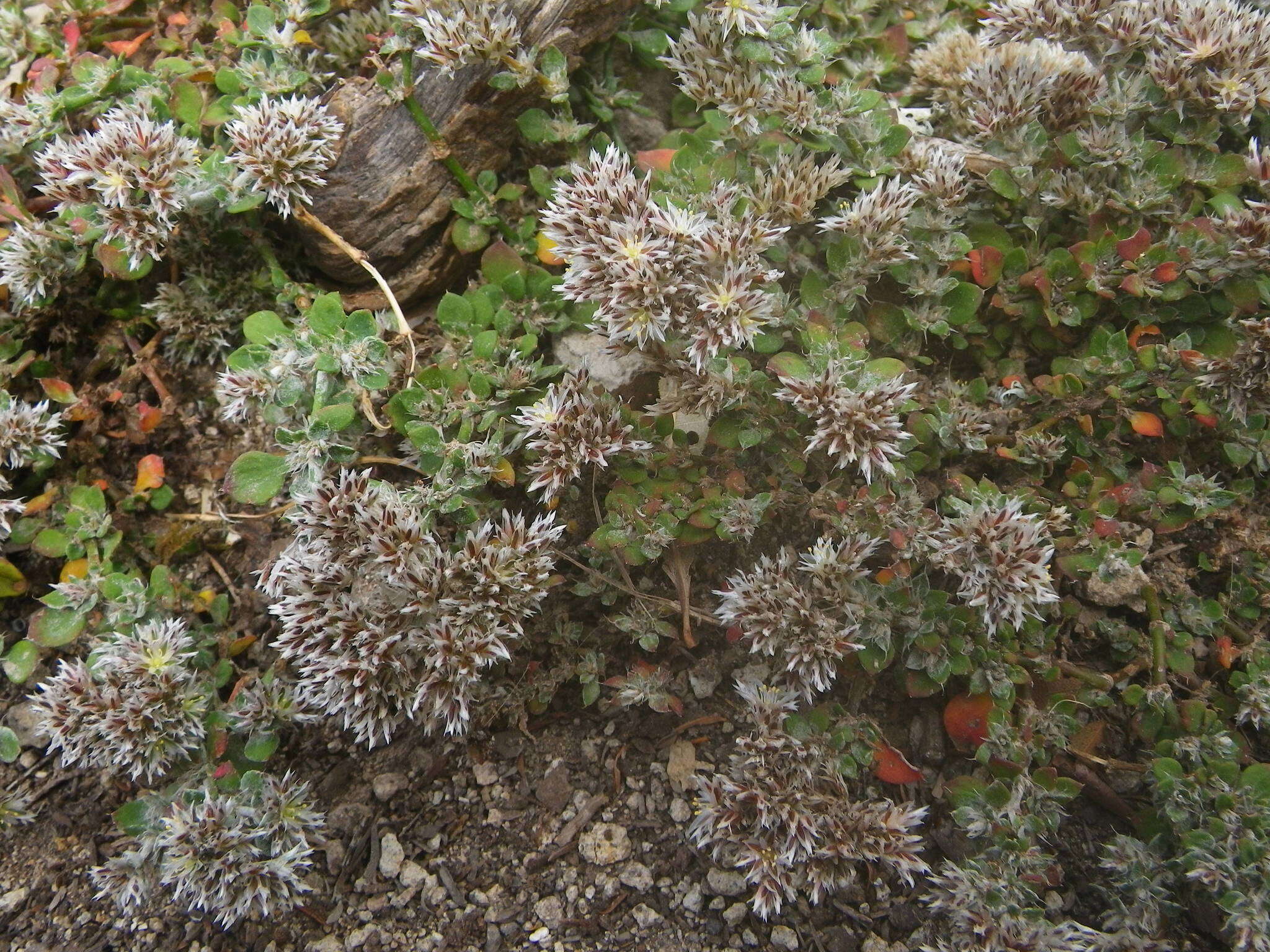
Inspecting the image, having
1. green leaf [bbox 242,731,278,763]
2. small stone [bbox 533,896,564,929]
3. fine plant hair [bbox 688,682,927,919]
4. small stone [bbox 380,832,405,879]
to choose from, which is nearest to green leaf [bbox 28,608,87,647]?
green leaf [bbox 242,731,278,763]

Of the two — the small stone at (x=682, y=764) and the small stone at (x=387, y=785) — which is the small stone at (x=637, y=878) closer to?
the small stone at (x=682, y=764)

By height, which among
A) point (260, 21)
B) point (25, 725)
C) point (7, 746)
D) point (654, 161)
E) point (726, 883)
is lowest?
point (25, 725)

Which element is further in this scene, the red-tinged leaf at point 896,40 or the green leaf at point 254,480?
the red-tinged leaf at point 896,40

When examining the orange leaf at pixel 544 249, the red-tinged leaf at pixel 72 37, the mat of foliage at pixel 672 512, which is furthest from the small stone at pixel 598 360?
the red-tinged leaf at pixel 72 37

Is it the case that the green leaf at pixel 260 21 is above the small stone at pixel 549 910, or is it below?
above

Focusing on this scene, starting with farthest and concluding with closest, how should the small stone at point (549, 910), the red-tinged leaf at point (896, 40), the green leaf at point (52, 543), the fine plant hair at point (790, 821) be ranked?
the red-tinged leaf at point (896, 40), the green leaf at point (52, 543), the small stone at point (549, 910), the fine plant hair at point (790, 821)

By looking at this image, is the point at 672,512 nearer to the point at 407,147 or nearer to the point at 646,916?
the point at 646,916

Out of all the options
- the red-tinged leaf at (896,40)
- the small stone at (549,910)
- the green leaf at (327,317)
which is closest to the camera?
the small stone at (549,910)

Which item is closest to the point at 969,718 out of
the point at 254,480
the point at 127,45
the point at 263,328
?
the point at 254,480
